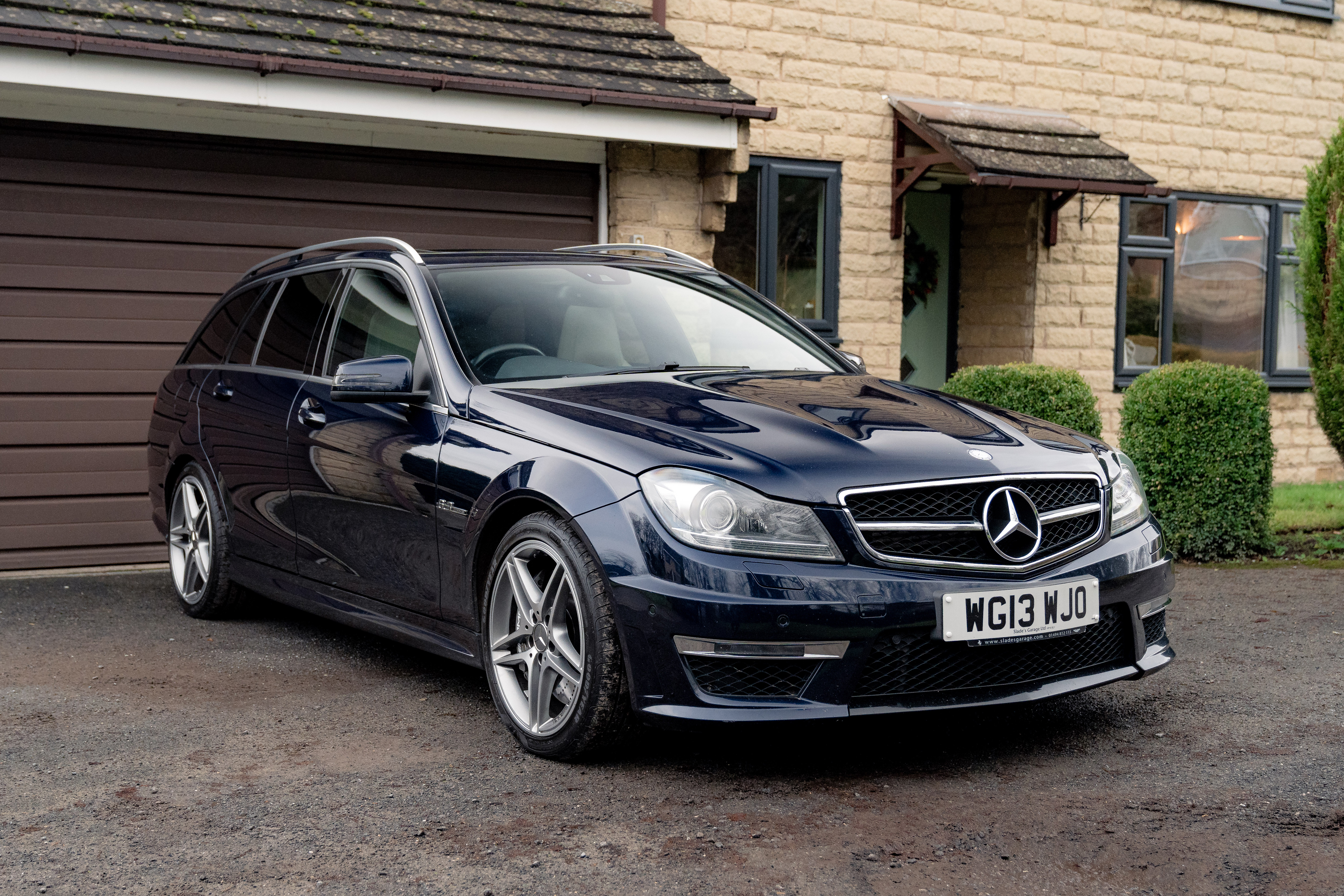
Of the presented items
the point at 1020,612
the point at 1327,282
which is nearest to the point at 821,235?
the point at 1327,282

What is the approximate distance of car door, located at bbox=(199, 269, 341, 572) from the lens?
591 centimetres

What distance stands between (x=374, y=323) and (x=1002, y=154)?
668 centimetres

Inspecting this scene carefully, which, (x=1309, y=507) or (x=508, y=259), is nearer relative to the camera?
(x=508, y=259)

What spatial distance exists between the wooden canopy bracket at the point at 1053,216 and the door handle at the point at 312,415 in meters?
8.03

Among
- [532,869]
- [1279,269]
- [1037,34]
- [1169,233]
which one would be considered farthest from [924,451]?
[1279,269]

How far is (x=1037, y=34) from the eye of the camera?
12.2 m

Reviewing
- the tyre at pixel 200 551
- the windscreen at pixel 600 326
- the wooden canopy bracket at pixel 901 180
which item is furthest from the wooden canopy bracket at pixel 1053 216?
the tyre at pixel 200 551

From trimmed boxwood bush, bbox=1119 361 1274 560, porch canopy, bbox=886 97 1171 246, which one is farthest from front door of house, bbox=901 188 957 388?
trimmed boxwood bush, bbox=1119 361 1274 560

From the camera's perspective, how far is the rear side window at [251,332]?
6.51 meters

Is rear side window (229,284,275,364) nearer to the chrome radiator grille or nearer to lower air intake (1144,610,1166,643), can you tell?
the chrome radiator grille

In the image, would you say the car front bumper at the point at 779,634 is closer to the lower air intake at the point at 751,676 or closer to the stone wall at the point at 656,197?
the lower air intake at the point at 751,676

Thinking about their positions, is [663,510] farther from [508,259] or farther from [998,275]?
[998,275]

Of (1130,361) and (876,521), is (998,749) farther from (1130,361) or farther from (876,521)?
(1130,361)

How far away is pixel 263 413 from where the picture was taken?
19.9ft
